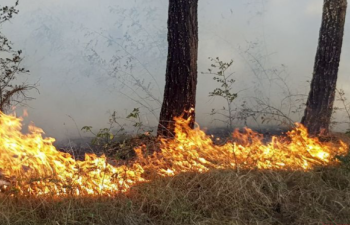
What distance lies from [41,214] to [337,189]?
2.74 m

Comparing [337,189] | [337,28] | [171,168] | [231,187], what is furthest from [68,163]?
[337,28]

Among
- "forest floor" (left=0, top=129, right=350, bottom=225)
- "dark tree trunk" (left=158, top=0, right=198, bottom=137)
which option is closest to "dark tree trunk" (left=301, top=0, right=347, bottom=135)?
"dark tree trunk" (left=158, top=0, right=198, bottom=137)

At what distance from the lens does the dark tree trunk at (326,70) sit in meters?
5.81

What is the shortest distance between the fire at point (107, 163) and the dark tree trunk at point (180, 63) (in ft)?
2.22

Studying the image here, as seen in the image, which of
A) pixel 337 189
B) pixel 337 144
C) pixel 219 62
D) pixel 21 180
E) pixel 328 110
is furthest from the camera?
pixel 328 110

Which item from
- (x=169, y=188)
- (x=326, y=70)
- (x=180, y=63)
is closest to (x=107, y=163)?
(x=169, y=188)

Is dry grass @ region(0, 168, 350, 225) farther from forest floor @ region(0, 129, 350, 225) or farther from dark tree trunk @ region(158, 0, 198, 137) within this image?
dark tree trunk @ region(158, 0, 198, 137)

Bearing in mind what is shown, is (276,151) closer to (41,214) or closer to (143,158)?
(143,158)

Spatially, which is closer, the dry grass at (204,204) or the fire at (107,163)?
the dry grass at (204,204)

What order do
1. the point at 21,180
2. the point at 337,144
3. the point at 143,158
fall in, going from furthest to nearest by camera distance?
the point at 337,144 → the point at 143,158 → the point at 21,180

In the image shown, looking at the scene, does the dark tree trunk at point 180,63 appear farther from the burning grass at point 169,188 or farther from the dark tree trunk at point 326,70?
the dark tree trunk at point 326,70

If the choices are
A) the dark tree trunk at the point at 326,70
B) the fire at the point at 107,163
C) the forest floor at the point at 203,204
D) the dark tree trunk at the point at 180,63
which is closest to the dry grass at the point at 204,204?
the forest floor at the point at 203,204

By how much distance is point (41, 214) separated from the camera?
138 inches

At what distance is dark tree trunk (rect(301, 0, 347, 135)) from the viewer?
5.81 m
